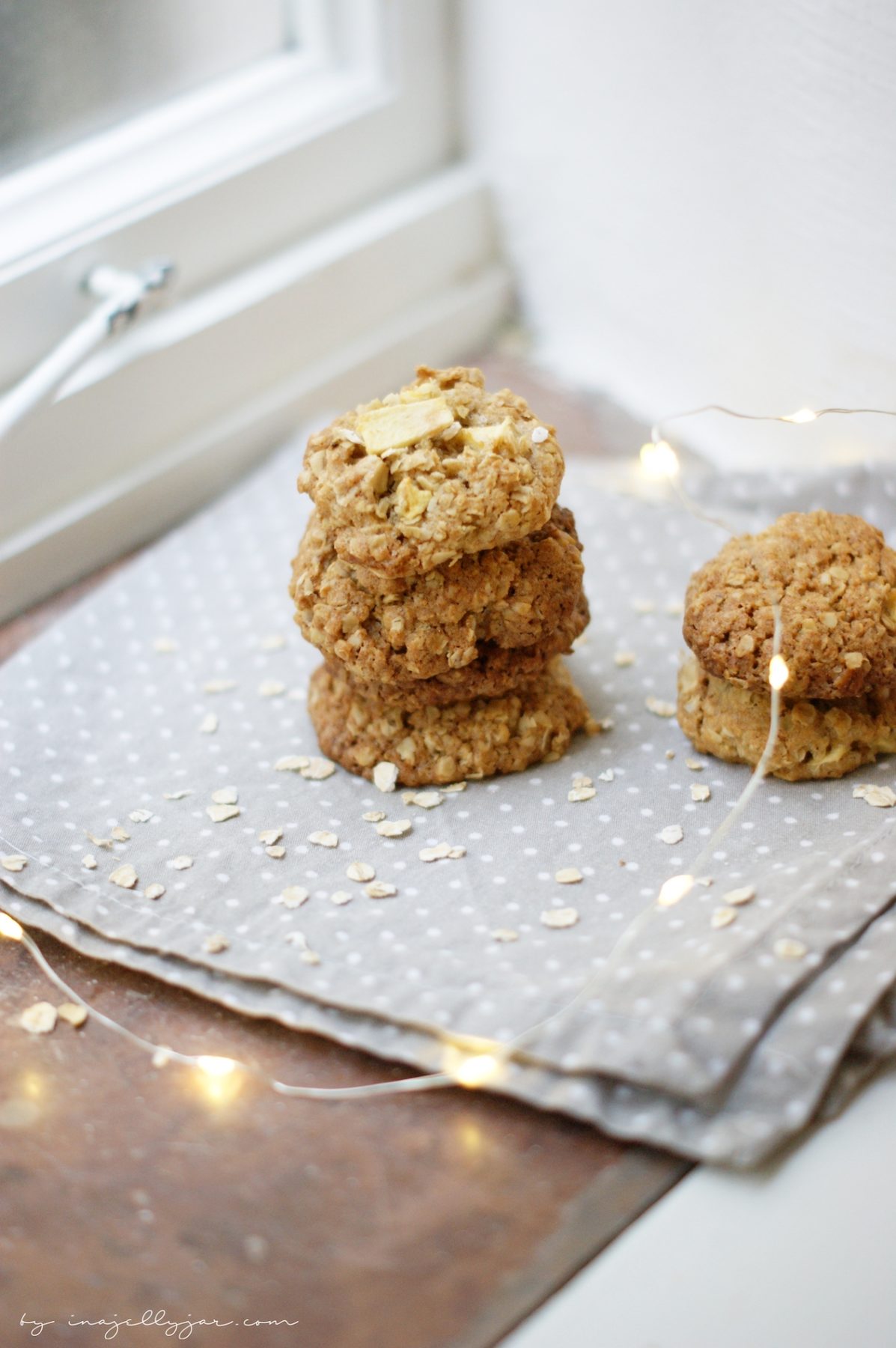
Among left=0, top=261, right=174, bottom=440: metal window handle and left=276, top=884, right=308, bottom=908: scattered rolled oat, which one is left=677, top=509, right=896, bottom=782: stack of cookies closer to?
left=276, top=884, right=308, bottom=908: scattered rolled oat

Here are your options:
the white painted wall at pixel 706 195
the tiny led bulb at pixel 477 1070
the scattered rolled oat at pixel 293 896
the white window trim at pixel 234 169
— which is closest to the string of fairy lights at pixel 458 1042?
the tiny led bulb at pixel 477 1070

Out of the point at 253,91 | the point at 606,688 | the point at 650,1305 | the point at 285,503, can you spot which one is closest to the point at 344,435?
the point at 606,688

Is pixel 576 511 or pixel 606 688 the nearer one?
pixel 606 688

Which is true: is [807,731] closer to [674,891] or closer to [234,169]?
[674,891]

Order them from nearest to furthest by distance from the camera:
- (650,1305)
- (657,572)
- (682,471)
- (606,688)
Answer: (650,1305) → (606,688) → (657,572) → (682,471)

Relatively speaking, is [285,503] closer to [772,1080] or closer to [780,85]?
[780,85]
